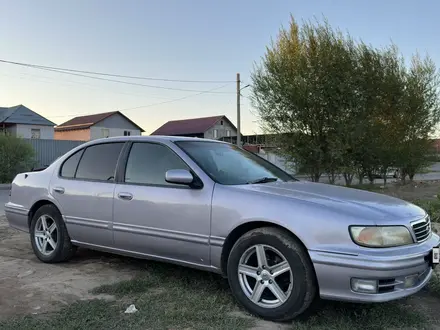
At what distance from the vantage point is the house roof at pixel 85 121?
52069 mm

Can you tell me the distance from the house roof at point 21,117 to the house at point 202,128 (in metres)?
23.6

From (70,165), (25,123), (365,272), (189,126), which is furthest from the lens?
(189,126)

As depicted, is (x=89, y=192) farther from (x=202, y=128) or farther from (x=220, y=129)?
(x=220, y=129)

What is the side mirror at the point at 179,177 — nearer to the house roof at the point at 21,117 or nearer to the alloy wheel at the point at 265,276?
the alloy wheel at the point at 265,276

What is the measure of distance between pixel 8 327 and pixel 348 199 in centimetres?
282

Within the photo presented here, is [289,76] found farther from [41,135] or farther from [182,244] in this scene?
[41,135]

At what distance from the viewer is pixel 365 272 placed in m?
3.11

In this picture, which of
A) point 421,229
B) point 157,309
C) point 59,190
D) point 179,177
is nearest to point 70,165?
point 59,190

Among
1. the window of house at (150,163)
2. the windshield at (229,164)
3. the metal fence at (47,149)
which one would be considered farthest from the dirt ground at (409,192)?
the metal fence at (47,149)

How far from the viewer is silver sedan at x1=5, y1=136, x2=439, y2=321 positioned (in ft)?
10.5

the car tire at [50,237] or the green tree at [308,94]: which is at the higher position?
the green tree at [308,94]

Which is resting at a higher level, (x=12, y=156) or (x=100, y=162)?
(x=12, y=156)

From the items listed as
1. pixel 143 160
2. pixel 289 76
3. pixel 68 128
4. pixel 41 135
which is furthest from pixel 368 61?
pixel 68 128

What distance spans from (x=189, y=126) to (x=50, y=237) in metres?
59.4
